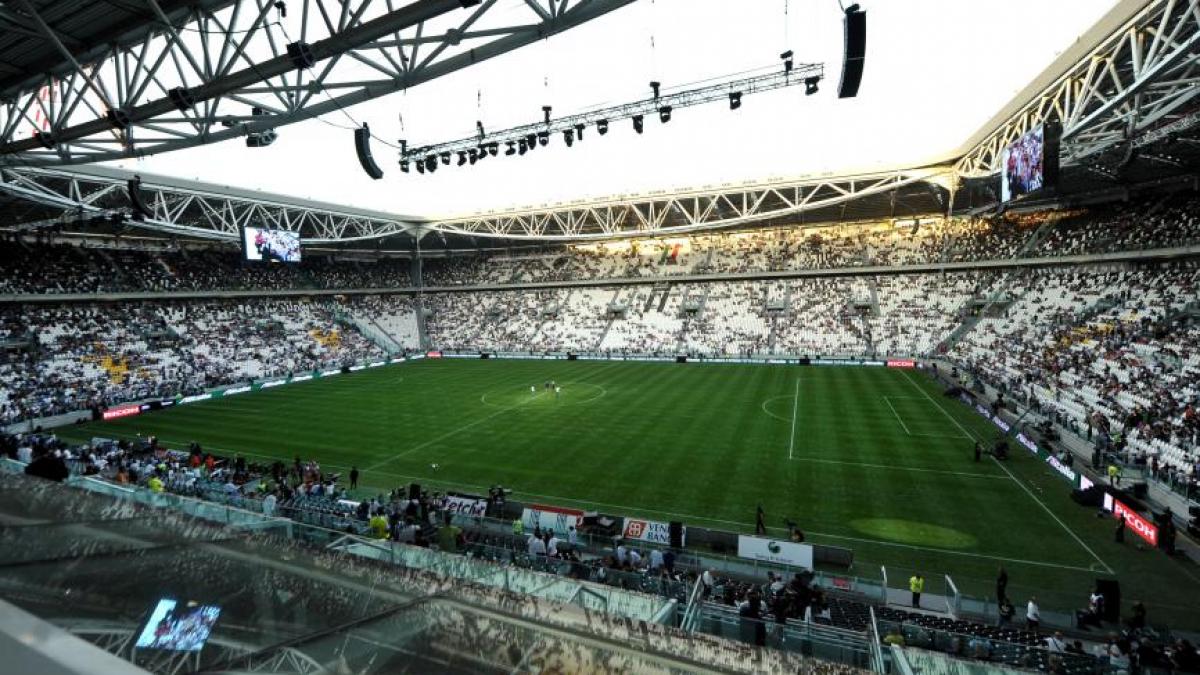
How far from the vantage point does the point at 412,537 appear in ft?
43.4

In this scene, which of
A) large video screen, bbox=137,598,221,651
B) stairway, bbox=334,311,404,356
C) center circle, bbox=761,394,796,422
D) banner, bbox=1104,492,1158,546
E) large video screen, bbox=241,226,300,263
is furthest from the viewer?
stairway, bbox=334,311,404,356

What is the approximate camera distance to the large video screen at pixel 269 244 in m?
41.5

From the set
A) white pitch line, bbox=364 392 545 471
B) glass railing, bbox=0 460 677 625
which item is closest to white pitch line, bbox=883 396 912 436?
white pitch line, bbox=364 392 545 471

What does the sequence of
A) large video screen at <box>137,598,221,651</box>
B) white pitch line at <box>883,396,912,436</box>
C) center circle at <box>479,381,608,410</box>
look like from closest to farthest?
1. large video screen at <box>137,598,221,651</box>
2. white pitch line at <box>883,396,912,436</box>
3. center circle at <box>479,381,608,410</box>

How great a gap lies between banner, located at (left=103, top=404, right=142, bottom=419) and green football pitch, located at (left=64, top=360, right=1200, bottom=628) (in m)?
1.65

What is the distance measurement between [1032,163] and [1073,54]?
15.2 ft

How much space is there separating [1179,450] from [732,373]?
25457mm

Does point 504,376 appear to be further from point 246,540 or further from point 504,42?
point 246,540

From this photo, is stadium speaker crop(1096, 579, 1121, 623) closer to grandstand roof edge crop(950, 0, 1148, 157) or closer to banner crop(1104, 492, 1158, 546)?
banner crop(1104, 492, 1158, 546)

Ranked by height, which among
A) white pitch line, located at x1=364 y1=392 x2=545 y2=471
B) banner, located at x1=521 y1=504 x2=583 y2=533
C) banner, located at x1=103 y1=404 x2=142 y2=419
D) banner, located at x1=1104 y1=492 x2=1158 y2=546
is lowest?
banner, located at x1=1104 y1=492 x2=1158 y2=546

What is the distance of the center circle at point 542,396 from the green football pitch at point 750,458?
181 millimetres

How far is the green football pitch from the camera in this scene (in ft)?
48.9

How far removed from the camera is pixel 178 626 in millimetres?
2105

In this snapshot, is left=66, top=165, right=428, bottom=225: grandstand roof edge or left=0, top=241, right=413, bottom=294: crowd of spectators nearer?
left=66, top=165, right=428, bottom=225: grandstand roof edge
